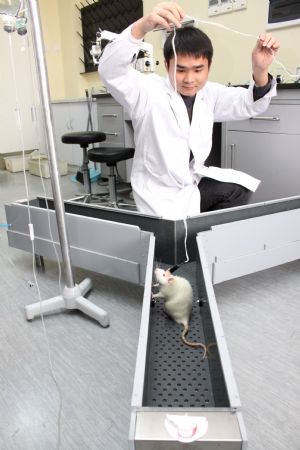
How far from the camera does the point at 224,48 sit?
2.64 metres

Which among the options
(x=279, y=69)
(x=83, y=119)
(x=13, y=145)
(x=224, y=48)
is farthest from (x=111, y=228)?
(x=13, y=145)

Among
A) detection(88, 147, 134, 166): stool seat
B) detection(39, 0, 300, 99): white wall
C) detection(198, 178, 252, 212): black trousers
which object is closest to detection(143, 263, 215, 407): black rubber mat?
detection(198, 178, 252, 212): black trousers

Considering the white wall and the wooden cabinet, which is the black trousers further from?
the white wall

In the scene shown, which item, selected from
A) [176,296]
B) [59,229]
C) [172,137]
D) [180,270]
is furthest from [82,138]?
[176,296]

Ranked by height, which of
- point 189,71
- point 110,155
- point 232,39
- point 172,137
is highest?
point 232,39

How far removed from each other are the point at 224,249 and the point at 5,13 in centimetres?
106

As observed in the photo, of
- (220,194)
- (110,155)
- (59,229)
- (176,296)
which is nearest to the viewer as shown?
(176,296)

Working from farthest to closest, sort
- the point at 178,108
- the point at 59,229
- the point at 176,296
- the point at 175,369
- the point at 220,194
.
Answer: the point at 220,194
the point at 178,108
the point at 59,229
the point at 176,296
the point at 175,369

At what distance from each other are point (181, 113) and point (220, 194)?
381mm

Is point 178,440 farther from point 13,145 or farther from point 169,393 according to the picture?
point 13,145

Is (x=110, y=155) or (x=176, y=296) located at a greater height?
(x=110, y=155)

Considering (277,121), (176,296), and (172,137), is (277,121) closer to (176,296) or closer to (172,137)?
(172,137)

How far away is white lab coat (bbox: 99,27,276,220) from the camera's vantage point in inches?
54.7

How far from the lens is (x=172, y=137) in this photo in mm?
1424
